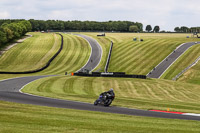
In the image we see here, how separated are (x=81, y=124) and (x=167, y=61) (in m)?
77.4

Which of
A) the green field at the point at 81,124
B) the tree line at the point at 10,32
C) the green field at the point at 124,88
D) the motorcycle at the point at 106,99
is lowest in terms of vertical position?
the green field at the point at 124,88

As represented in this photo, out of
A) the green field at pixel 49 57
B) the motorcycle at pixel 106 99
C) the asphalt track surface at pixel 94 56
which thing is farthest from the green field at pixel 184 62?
the motorcycle at pixel 106 99

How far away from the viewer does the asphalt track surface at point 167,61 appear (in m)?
81.1

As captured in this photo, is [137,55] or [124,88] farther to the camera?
[137,55]

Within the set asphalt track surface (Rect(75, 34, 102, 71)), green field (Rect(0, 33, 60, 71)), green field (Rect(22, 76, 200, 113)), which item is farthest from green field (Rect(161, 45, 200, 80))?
green field (Rect(0, 33, 60, 71))

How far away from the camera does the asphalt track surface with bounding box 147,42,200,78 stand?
266 ft

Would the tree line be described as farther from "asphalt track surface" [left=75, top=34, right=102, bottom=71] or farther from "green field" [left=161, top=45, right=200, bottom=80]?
"green field" [left=161, top=45, right=200, bottom=80]

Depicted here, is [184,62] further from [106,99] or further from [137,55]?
[106,99]

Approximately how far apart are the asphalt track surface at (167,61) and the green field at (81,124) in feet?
195

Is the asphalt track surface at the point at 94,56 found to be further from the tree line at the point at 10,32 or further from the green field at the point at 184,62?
the tree line at the point at 10,32

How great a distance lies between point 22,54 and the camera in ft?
367

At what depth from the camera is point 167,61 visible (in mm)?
92250

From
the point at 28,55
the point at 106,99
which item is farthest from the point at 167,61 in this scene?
the point at 106,99

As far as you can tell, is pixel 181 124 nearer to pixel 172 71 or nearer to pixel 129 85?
pixel 129 85
